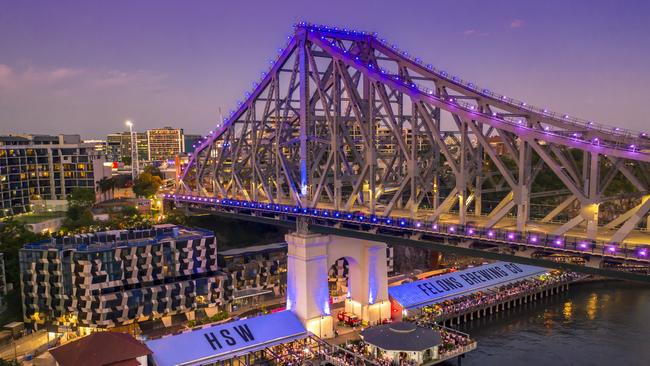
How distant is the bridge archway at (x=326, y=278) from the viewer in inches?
2066

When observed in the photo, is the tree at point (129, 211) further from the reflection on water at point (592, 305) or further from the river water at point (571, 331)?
the reflection on water at point (592, 305)

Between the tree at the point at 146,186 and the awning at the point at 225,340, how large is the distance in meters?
57.8

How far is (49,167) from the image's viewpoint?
331 feet

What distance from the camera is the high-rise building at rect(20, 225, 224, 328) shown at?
51.5 m

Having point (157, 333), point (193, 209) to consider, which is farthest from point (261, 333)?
point (193, 209)

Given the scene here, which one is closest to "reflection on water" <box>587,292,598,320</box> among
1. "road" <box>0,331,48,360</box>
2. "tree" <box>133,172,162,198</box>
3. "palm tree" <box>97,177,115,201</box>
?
"road" <box>0,331,48,360</box>

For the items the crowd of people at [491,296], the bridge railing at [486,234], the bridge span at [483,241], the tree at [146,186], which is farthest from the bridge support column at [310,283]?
the tree at [146,186]

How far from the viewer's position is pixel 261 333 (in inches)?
1868

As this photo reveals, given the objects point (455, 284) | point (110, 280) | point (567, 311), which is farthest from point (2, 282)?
point (567, 311)

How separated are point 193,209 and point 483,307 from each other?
46410mm

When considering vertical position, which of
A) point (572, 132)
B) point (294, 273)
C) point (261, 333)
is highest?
point (572, 132)

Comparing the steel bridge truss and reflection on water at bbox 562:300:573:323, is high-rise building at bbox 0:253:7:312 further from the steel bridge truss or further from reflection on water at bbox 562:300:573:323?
reflection on water at bbox 562:300:573:323

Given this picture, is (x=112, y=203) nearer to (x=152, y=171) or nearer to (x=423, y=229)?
(x=152, y=171)

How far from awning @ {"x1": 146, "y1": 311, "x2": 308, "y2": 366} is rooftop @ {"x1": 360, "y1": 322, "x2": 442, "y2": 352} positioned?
6.70m
